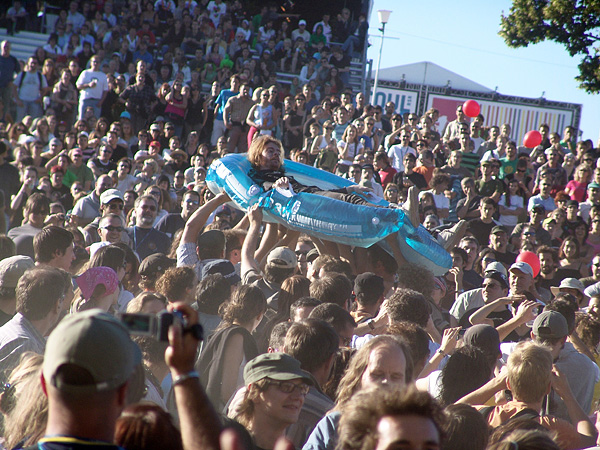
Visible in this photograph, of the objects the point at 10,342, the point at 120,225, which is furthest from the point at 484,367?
the point at 120,225

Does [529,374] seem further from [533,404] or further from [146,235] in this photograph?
[146,235]

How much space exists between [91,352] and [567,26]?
43.3ft

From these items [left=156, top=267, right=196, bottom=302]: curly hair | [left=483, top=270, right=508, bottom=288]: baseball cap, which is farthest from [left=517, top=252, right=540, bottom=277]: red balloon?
[left=156, top=267, right=196, bottom=302]: curly hair

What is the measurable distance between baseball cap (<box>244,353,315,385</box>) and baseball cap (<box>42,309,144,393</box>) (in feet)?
3.73

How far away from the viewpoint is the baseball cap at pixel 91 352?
1527mm

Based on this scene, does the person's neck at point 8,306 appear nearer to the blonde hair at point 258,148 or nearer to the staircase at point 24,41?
the blonde hair at point 258,148

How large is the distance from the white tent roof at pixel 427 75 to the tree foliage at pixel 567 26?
1122 cm

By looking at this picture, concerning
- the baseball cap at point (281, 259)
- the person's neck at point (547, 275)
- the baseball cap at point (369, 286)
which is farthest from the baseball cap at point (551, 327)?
the person's neck at point (547, 275)

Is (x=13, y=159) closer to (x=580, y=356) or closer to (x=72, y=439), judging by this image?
(x=580, y=356)

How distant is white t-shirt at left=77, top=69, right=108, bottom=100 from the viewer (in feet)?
44.2

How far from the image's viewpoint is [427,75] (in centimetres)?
2517

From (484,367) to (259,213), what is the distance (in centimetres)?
281

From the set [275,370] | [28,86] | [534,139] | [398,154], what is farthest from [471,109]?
[275,370]

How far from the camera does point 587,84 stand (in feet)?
42.8
